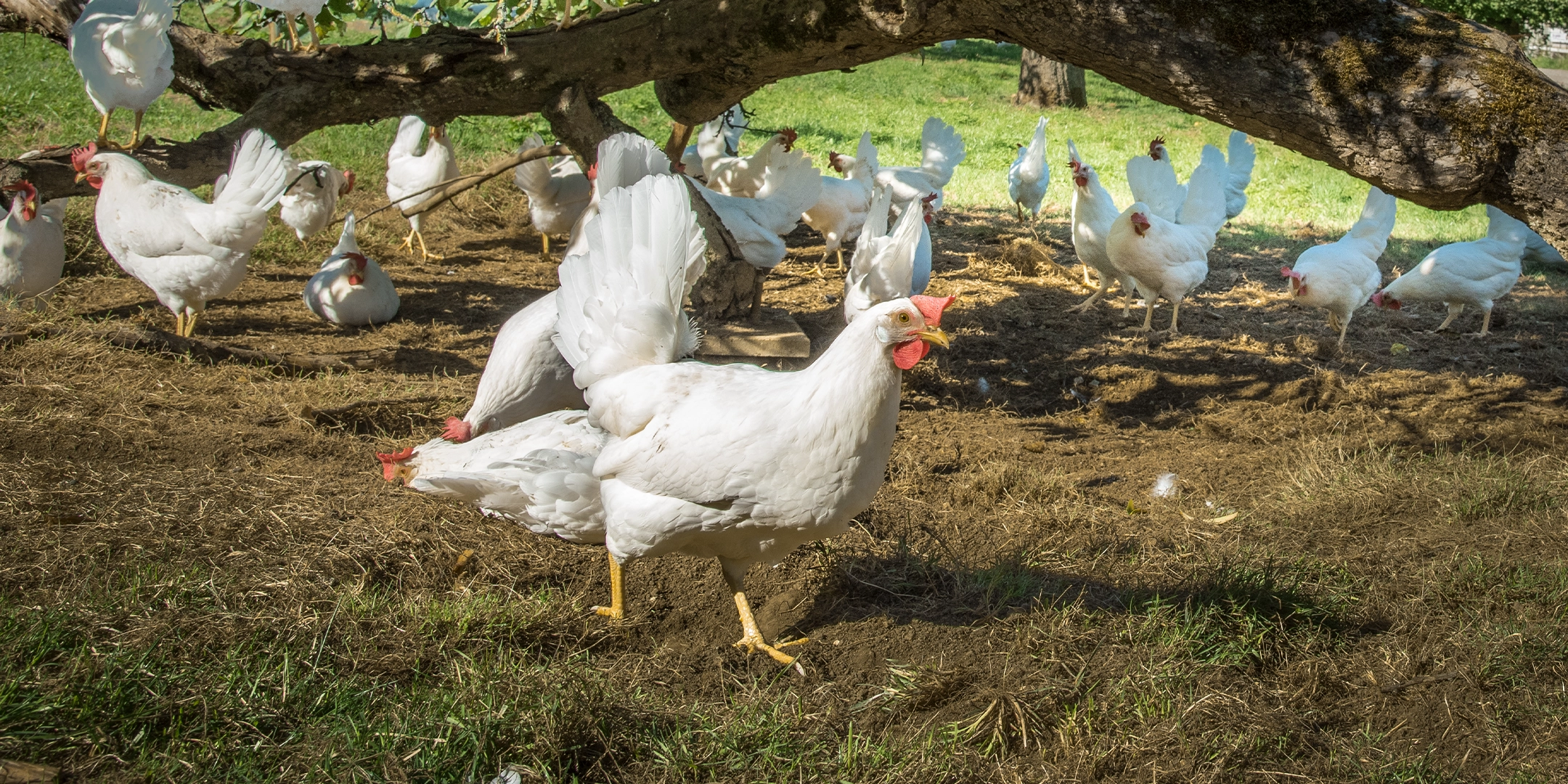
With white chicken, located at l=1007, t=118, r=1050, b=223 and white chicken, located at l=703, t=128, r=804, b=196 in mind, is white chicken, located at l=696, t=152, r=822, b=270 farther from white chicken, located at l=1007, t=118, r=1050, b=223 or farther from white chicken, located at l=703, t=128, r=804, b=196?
white chicken, located at l=1007, t=118, r=1050, b=223

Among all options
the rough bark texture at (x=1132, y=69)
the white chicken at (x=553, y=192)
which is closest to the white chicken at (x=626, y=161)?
the rough bark texture at (x=1132, y=69)

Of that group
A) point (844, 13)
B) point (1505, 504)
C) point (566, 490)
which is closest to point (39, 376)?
point (566, 490)

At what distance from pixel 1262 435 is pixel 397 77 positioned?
187 inches

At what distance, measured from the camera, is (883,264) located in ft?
18.3

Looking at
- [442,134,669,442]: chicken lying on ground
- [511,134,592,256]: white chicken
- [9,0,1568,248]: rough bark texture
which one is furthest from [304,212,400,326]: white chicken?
[442,134,669,442]: chicken lying on ground

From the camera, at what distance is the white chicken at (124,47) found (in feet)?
16.5

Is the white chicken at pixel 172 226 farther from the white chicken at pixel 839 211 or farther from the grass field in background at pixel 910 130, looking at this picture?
the white chicken at pixel 839 211

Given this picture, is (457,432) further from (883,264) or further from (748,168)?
(748,168)

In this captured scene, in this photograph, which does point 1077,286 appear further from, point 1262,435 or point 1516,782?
point 1516,782

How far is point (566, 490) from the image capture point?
119 inches

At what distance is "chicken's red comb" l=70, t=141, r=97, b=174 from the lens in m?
5.38

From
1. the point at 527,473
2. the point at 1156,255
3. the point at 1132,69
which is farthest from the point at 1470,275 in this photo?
the point at 527,473

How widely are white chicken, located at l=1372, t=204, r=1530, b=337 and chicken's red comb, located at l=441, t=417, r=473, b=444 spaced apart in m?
6.92

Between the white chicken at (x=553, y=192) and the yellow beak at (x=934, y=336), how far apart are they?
5743 millimetres
